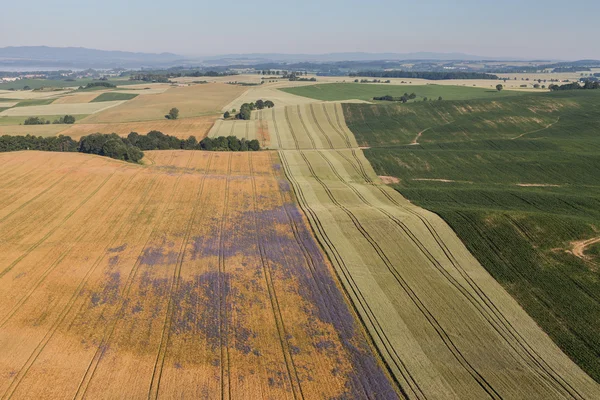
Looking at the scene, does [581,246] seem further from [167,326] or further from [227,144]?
[227,144]

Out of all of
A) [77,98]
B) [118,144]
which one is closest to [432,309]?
[118,144]

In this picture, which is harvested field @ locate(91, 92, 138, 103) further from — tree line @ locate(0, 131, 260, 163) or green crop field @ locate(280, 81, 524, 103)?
tree line @ locate(0, 131, 260, 163)

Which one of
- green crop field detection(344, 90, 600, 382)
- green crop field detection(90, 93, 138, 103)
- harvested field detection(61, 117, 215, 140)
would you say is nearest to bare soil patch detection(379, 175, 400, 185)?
green crop field detection(344, 90, 600, 382)

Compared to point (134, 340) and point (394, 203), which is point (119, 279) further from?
point (394, 203)

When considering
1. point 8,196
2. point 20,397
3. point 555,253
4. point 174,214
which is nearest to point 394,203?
point 555,253

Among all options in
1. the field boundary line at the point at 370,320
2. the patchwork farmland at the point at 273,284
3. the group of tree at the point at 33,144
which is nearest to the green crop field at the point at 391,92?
the patchwork farmland at the point at 273,284

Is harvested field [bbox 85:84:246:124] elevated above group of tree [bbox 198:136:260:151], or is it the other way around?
harvested field [bbox 85:84:246:124]
